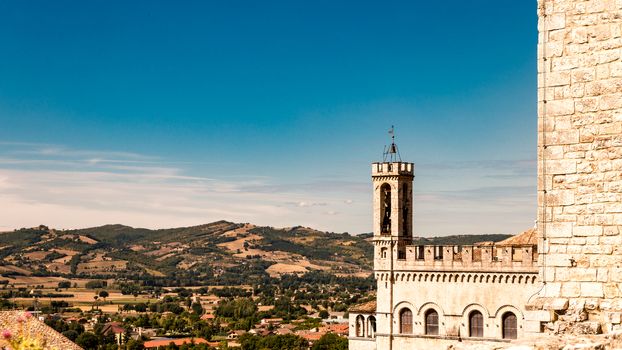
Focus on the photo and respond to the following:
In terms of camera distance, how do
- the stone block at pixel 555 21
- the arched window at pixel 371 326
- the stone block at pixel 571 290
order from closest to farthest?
1. the stone block at pixel 571 290
2. the stone block at pixel 555 21
3. the arched window at pixel 371 326

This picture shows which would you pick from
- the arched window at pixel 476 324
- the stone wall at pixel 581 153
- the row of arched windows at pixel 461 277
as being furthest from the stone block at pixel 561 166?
the arched window at pixel 476 324

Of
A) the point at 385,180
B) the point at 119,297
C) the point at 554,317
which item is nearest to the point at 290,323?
the point at 119,297

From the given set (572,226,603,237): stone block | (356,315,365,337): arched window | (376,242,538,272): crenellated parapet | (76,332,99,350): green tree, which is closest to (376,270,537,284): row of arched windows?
(376,242,538,272): crenellated parapet

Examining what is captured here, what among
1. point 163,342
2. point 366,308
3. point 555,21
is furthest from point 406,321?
point 163,342

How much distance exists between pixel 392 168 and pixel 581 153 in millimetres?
24188

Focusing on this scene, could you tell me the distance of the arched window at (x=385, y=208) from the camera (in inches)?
1325

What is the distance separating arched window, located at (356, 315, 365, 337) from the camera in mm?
34562

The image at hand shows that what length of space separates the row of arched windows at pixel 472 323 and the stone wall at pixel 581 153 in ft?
69.1

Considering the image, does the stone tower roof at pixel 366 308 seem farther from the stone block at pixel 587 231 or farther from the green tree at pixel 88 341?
the green tree at pixel 88 341

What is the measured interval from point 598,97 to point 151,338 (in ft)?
332

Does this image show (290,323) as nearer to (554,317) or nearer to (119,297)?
(119,297)

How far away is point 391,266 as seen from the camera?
32812 mm

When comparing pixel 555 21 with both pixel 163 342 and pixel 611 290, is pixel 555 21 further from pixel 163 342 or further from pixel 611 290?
pixel 163 342

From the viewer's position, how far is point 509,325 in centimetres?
3008
